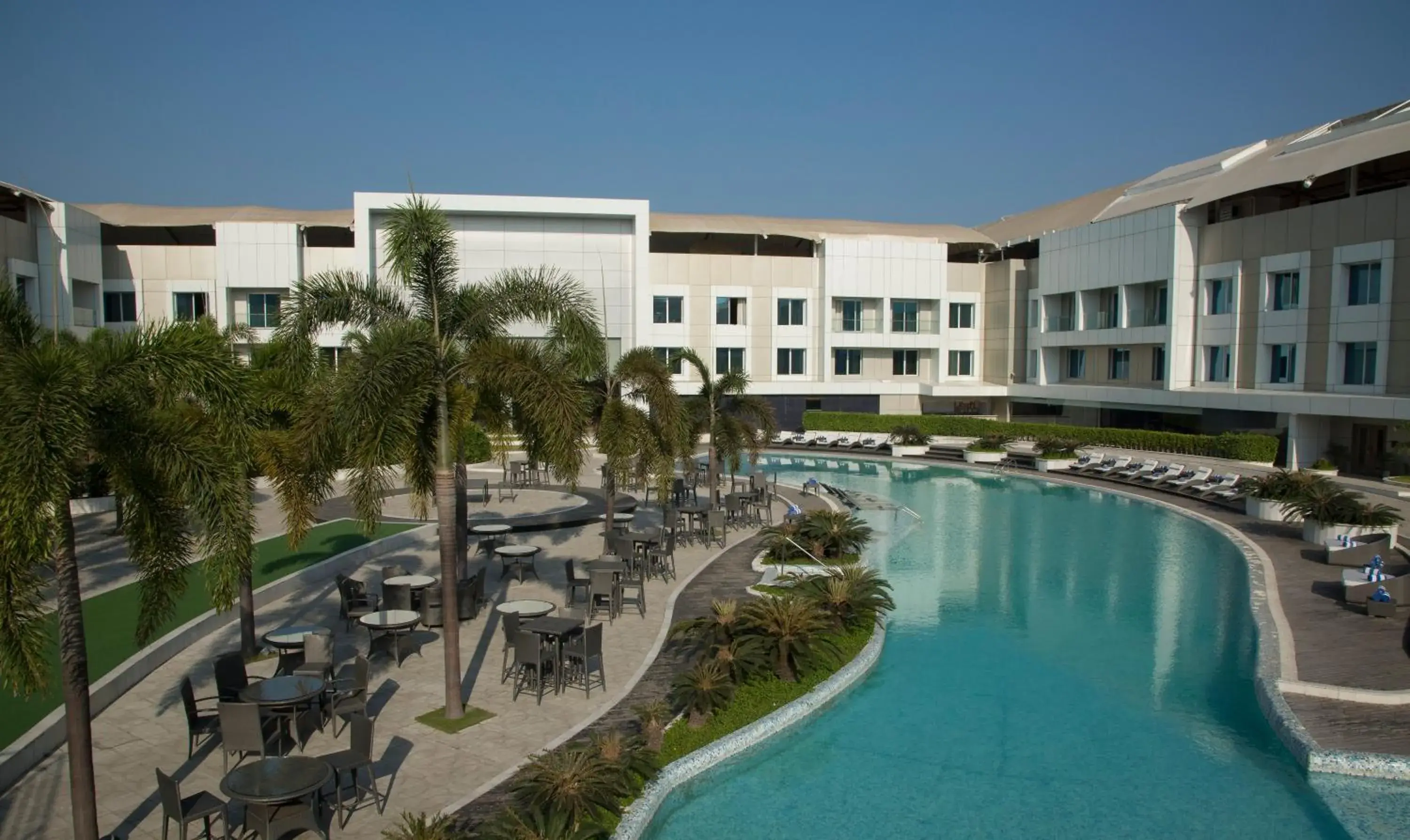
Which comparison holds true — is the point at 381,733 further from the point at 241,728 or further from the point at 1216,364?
the point at 1216,364

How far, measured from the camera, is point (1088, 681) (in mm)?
12906

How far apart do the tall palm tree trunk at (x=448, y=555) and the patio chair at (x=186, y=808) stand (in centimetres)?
292

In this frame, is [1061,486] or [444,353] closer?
[444,353]

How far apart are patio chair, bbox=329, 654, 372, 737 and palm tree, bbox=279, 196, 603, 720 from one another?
905mm

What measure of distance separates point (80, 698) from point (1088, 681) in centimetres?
1172

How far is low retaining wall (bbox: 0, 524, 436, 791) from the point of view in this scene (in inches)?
351

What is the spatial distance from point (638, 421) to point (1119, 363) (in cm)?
3398

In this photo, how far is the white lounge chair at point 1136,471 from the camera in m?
31.7

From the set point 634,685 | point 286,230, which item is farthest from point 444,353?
point 286,230

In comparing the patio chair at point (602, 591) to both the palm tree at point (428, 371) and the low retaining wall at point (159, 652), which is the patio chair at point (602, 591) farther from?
the low retaining wall at point (159, 652)

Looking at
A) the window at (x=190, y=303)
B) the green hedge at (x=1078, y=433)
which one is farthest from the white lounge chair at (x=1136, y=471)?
the window at (x=190, y=303)

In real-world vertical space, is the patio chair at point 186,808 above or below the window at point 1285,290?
below

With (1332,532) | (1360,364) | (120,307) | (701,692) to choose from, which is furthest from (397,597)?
(120,307)

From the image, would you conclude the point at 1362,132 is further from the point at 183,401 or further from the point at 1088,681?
the point at 183,401
